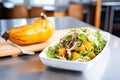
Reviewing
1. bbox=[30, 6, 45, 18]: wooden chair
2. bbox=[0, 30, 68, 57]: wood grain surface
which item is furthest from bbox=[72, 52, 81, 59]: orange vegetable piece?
bbox=[30, 6, 45, 18]: wooden chair

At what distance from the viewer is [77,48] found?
0.65m

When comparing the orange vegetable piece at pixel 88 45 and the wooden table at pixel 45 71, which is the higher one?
the orange vegetable piece at pixel 88 45

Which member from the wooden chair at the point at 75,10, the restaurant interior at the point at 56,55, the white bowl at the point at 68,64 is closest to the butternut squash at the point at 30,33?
the restaurant interior at the point at 56,55

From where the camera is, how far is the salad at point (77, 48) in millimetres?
630

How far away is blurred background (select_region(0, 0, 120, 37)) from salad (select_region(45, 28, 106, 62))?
6.38 feet

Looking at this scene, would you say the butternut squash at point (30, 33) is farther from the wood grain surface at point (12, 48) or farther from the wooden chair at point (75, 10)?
the wooden chair at point (75, 10)

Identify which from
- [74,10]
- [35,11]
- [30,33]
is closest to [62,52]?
[30,33]

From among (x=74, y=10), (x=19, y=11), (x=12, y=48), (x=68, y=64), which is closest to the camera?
(x=68, y=64)

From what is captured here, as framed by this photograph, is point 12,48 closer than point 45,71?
No

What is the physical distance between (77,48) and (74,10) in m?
2.24

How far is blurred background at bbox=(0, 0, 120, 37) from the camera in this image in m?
2.73

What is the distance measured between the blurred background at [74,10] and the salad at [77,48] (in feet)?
6.38

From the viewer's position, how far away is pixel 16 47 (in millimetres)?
756

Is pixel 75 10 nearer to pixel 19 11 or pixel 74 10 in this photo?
pixel 74 10
